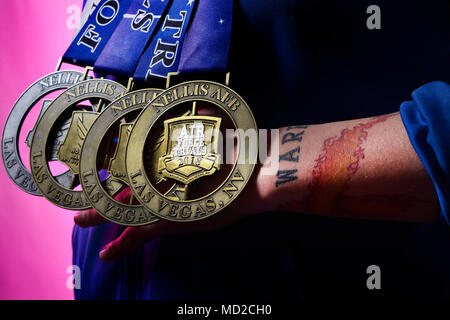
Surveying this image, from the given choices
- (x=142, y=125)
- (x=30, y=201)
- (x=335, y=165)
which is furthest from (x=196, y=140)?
(x=30, y=201)

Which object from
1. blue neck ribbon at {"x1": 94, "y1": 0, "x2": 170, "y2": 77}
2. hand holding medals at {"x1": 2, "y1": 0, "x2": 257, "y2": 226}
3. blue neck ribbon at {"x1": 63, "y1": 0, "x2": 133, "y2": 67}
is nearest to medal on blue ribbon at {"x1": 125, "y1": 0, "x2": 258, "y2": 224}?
hand holding medals at {"x1": 2, "y1": 0, "x2": 257, "y2": 226}

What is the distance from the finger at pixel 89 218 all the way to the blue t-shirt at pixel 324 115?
166 mm

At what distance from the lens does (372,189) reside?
49 centimetres

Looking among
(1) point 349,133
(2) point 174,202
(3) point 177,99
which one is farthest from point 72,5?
(1) point 349,133

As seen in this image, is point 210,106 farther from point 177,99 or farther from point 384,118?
point 384,118

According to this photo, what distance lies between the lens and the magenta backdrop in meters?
1.15

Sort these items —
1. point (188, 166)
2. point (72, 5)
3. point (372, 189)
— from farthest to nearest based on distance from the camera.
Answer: point (72, 5)
point (188, 166)
point (372, 189)

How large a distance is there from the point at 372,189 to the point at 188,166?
0.26m

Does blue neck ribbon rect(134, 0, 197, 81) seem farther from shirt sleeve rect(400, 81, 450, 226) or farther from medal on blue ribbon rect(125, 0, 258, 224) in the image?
shirt sleeve rect(400, 81, 450, 226)

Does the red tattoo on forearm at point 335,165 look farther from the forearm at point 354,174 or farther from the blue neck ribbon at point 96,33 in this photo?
the blue neck ribbon at point 96,33

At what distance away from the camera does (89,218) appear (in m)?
0.74

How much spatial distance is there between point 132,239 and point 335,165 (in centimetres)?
37

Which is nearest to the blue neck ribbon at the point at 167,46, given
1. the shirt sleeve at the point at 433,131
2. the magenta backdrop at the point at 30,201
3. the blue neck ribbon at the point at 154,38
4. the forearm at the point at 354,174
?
the blue neck ribbon at the point at 154,38

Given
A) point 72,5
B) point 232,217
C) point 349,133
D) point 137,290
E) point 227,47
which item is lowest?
point 137,290
